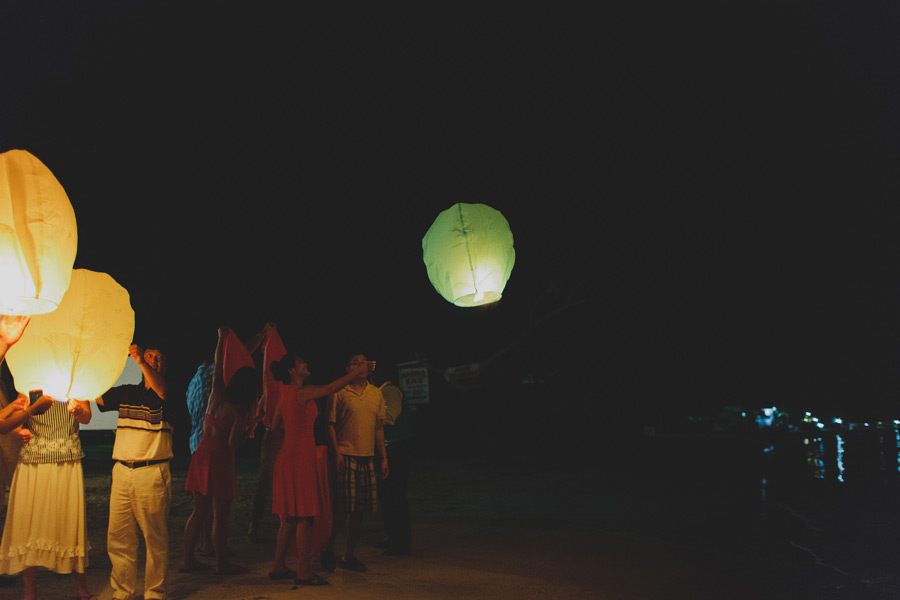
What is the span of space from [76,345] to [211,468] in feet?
5.98

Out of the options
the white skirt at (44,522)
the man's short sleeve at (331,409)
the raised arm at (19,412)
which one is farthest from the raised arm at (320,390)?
the raised arm at (19,412)

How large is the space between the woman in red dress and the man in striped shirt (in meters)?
0.89

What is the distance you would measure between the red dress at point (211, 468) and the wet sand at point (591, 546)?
0.70 metres

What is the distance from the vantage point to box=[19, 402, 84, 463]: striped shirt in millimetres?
4543

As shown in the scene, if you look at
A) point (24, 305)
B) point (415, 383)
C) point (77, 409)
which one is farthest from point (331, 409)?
point (415, 383)

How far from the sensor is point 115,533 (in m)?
4.49

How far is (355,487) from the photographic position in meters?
5.81

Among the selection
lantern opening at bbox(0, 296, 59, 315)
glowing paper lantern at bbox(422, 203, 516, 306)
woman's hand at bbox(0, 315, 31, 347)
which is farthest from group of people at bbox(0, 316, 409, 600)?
glowing paper lantern at bbox(422, 203, 516, 306)

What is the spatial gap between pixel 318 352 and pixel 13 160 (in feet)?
A: 36.4

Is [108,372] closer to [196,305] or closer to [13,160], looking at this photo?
[13,160]

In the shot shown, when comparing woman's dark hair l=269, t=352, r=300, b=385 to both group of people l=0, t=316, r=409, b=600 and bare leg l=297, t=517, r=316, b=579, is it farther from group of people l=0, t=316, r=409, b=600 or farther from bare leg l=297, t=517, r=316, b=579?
bare leg l=297, t=517, r=316, b=579

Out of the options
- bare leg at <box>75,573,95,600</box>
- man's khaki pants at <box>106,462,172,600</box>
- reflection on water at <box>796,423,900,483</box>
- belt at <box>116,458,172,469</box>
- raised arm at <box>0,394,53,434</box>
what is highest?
raised arm at <box>0,394,53,434</box>

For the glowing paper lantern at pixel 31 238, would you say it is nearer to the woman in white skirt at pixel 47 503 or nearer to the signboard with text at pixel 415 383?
the woman in white skirt at pixel 47 503

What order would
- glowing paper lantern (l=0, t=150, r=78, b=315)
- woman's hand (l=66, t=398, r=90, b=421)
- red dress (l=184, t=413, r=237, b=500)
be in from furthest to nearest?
red dress (l=184, t=413, r=237, b=500)
woman's hand (l=66, t=398, r=90, b=421)
glowing paper lantern (l=0, t=150, r=78, b=315)
